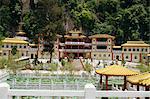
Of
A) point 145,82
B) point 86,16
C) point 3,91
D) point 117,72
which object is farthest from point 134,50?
point 3,91

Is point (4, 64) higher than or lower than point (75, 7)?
lower

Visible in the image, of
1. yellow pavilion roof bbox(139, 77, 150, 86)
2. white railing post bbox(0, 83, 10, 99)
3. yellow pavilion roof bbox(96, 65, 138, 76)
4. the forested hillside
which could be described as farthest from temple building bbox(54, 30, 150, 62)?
white railing post bbox(0, 83, 10, 99)

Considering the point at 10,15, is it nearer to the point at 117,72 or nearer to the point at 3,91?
the point at 117,72

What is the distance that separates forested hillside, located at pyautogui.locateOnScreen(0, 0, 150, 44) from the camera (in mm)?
56625

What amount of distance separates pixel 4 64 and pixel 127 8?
34.3 meters

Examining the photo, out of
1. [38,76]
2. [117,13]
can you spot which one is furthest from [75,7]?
[38,76]

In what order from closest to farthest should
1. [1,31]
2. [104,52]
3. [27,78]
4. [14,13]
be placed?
[27,78] → [104,52] → [1,31] → [14,13]

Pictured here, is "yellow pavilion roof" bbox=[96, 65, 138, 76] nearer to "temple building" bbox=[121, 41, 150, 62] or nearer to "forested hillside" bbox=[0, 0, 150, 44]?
"temple building" bbox=[121, 41, 150, 62]

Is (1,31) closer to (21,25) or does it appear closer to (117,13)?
(21,25)

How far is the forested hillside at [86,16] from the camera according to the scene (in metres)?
56.6

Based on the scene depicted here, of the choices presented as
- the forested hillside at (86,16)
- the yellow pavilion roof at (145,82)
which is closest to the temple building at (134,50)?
the forested hillside at (86,16)

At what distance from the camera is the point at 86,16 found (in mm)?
59531

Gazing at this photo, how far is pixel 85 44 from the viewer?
55.2 metres

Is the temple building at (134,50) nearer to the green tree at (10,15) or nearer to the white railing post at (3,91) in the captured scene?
the green tree at (10,15)
